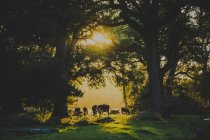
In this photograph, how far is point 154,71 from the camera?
45.3 m

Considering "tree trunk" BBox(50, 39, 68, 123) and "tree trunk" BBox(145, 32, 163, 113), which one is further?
"tree trunk" BBox(145, 32, 163, 113)

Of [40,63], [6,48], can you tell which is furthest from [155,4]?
[6,48]

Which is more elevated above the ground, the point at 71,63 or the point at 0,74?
the point at 71,63

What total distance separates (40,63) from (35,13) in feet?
28.2

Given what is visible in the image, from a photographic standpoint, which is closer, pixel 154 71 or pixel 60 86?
pixel 60 86

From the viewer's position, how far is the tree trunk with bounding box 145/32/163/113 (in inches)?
1768

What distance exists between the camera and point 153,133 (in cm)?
2691

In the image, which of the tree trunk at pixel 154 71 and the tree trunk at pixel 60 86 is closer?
the tree trunk at pixel 60 86

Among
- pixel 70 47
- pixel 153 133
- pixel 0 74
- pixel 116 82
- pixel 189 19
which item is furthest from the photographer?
pixel 116 82

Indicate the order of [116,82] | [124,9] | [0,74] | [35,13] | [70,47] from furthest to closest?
[116,82] → [70,47] → [124,9] → [0,74] → [35,13]

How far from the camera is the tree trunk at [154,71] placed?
147ft

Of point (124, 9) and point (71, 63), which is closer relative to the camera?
point (124, 9)

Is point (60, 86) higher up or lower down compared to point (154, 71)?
lower down

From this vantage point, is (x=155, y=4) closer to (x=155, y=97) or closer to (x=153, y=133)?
(x=155, y=97)
